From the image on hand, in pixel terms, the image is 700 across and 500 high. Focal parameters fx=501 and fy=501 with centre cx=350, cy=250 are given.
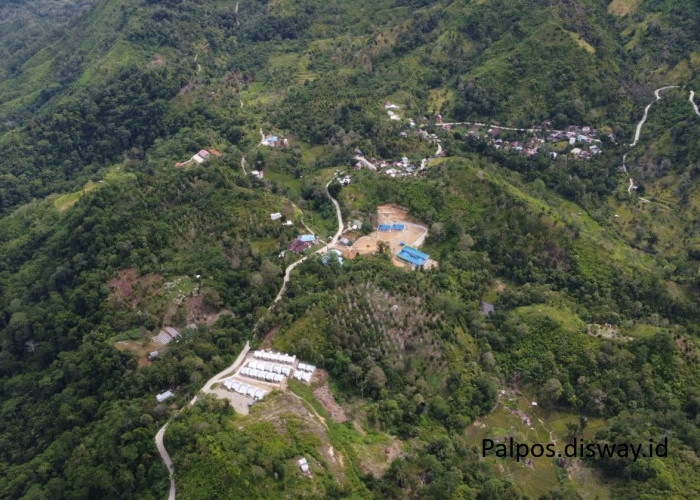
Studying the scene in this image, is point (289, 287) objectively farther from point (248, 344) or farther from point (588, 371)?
point (588, 371)

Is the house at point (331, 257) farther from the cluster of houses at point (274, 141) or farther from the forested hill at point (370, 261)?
the cluster of houses at point (274, 141)

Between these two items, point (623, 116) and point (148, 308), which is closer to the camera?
point (148, 308)

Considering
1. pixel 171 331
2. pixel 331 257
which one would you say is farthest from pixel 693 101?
pixel 171 331

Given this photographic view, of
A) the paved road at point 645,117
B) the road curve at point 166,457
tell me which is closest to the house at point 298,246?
the road curve at point 166,457

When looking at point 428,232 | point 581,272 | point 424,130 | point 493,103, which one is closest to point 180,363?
point 428,232

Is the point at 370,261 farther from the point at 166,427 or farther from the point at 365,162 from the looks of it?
the point at 166,427

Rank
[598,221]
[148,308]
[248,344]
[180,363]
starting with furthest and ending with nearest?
[598,221] → [148,308] → [248,344] → [180,363]
